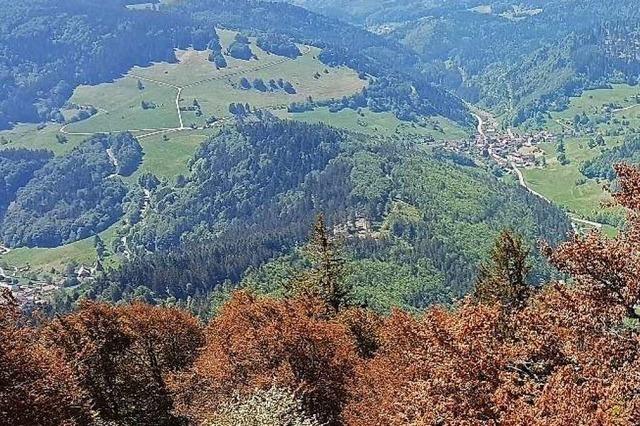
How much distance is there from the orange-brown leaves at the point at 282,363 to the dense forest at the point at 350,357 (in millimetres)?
108

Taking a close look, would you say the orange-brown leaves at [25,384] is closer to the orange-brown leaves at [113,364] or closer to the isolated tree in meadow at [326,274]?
the orange-brown leaves at [113,364]

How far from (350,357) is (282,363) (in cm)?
690

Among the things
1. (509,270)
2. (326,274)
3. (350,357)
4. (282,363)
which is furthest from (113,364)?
(509,270)

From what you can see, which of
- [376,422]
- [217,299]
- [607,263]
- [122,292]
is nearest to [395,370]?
[376,422]

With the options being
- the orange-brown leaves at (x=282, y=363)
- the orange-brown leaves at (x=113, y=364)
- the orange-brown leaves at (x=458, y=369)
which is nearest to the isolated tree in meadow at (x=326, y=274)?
the orange-brown leaves at (x=282, y=363)

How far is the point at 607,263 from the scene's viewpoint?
2717 centimetres

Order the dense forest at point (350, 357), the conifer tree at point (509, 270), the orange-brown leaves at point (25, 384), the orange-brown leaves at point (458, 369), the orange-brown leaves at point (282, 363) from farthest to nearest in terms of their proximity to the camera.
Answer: the conifer tree at point (509, 270) → the orange-brown leaves at point (282, 363) → the orange-brown leaves at point (25, 384) → the orange-brown leaves at point (458, 369) → the dense forest at point (350, 357)

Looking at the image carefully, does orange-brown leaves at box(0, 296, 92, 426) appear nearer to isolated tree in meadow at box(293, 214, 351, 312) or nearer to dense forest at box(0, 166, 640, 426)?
dense forest at box(0, 166, 640, 426)

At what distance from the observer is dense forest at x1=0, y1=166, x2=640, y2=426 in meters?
26.5

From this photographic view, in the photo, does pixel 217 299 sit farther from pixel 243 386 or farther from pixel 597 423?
pixel 597 423

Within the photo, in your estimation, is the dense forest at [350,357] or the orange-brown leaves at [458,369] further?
the orange-brown leaves at [458,369]

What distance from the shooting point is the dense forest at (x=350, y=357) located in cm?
2645

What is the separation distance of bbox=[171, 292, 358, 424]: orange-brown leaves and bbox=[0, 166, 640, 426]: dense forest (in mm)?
108

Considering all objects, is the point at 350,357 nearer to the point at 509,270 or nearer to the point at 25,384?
the point at 509,270
